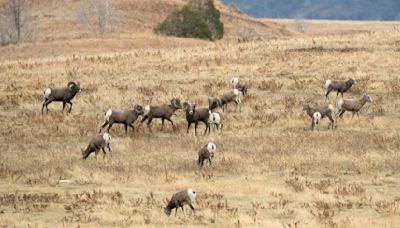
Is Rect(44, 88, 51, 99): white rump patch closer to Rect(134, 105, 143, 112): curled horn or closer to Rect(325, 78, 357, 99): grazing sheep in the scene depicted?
Rect(134, 105, 143, 112): curled horn

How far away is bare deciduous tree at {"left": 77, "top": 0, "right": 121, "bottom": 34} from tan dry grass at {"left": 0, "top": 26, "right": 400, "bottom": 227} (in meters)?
37.2

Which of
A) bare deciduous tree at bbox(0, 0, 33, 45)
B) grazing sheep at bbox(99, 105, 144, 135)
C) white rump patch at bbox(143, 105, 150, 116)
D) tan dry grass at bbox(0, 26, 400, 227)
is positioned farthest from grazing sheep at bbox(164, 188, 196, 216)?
bare deciduous tree at bbox(0, 0, 33, 45)

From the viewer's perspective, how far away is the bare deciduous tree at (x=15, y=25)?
77850mm

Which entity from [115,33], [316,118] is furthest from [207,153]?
[115,33]

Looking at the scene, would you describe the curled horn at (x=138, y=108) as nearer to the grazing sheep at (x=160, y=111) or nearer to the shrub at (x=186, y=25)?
the grazing sheep at (x=160, y=111)

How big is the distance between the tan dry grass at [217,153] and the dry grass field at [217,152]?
0.15 feet

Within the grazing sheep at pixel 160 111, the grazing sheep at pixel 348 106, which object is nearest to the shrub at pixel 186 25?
the grazing sheep at pixel 348 106

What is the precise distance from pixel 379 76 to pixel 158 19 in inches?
2312

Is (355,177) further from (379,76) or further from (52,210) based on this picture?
(379,76)

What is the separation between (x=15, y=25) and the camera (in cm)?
8069

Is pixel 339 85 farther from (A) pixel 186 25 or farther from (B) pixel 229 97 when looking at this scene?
(A) pixel 186 25

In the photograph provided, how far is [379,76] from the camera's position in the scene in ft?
123

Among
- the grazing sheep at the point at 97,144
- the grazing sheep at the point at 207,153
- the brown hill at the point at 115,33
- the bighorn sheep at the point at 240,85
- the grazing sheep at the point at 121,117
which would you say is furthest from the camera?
the brown hill at the point at 115,33

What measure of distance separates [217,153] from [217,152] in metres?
0.20
